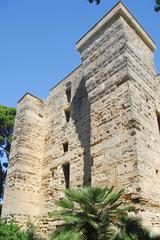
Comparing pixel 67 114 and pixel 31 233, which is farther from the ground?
pixel 67 114

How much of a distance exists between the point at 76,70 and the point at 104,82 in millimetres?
3520

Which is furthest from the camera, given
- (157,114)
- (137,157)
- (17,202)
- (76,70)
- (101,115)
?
(76,70)

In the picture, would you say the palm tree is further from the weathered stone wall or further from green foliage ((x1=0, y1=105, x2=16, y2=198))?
green foliage ((x1=0, y1=105, x2=16, y2=198))

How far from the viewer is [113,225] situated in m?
6.18

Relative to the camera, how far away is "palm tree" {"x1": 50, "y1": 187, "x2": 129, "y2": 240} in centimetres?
582

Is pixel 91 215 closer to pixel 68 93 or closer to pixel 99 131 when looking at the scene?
pixel 99 131

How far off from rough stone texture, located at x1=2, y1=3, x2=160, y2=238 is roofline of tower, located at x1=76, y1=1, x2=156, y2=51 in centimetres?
3

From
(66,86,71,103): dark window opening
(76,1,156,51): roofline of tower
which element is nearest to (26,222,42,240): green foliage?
(66,86,71,103): dark window opening

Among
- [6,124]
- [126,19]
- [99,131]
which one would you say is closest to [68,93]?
[126,19]

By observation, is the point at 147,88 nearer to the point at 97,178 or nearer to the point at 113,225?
the point at 97,178

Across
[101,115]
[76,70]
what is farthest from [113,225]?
[76,70]

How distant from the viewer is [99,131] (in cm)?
839

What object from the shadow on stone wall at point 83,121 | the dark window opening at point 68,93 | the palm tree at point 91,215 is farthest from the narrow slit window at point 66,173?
the palm tree at point 91,215

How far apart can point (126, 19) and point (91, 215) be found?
22.6 feet
